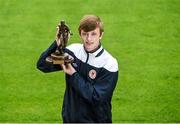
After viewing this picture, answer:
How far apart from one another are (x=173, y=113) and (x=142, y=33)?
9.68 feet

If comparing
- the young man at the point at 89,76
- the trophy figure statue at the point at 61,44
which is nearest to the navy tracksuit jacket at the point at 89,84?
the young man at the point at 89,76

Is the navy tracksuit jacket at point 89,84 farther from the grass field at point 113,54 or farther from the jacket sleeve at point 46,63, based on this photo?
the grass field at point 113,54

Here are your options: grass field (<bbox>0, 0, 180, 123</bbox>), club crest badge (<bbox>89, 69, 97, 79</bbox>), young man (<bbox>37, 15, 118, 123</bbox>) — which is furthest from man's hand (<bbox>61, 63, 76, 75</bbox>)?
grass field (<bbox>0, 0, 180, 123</bbox>)

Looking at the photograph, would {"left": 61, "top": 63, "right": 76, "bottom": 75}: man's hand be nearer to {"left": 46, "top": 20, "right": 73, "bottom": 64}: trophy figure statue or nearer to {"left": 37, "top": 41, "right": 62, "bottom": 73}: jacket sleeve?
{"left": 46, "top": 20, "right": 73, "bottom": 64}: trophy figure statue

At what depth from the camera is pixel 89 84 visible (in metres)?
A: 4.03

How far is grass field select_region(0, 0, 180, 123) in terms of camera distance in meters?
7.15

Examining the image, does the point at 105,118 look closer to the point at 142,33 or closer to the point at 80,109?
the point at 80,109

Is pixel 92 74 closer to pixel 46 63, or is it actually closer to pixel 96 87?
pixel 96 87

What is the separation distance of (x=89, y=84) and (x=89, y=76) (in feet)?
0.32

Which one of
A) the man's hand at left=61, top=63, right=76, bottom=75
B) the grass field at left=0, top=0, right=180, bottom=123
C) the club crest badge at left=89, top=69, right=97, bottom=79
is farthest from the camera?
the grass field at left=0, top=0, right=180, bottom=123

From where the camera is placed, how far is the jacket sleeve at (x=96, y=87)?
3953 mm

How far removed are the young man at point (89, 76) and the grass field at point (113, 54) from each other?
275 cm

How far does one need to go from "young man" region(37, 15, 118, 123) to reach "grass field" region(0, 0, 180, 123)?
275cm

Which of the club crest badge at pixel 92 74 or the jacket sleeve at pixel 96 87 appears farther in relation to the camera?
the club crest badge at pixel 92 74
